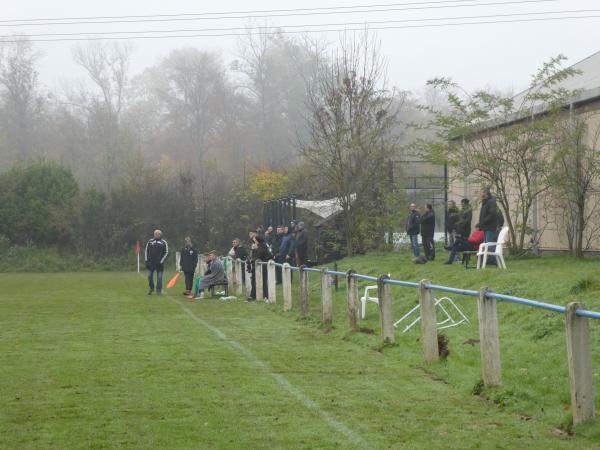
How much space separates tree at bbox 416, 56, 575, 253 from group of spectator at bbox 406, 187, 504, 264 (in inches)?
38.9

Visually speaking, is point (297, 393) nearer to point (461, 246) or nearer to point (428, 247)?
point (461, 246)

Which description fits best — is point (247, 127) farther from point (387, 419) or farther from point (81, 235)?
point (387, 419)

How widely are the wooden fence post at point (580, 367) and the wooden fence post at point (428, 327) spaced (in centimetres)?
414

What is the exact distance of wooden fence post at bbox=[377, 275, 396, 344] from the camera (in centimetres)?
1416

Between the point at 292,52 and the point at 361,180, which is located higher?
the point at 292,52

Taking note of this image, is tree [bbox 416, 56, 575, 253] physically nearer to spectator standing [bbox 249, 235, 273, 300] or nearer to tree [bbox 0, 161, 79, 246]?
spectator standing [bbox 249, 235, 273, 300]

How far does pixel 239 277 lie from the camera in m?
28.7

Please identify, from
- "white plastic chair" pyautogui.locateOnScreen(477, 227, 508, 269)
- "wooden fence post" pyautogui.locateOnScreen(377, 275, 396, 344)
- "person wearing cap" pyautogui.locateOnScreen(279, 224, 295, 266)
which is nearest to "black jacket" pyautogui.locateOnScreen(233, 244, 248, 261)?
"person wearing cap" pyautogui.locateOnScreen(279, 224, 295, 266)

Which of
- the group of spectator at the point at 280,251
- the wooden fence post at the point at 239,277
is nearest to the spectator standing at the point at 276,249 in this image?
the group of spectator at the point at 280,251

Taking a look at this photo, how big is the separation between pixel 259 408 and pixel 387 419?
123cm

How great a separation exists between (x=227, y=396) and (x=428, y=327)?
3307mm


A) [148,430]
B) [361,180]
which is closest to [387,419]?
[148,430]

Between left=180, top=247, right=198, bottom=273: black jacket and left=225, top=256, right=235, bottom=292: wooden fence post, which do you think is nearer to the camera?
left=180, top=247, right=198, bottom=273: black jacket

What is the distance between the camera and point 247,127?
7500 cm
